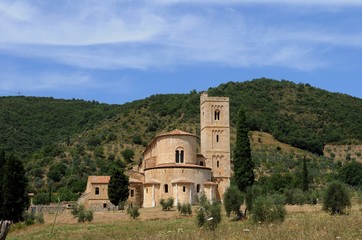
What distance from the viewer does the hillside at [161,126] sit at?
9112 cm

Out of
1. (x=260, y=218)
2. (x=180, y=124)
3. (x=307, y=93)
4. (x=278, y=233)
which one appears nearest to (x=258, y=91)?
(x=307, y=93)

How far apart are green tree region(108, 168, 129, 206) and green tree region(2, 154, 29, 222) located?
9077mm

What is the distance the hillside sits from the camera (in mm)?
91125

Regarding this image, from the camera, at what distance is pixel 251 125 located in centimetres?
10938

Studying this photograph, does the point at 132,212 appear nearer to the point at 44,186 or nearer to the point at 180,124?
the point at 44,186

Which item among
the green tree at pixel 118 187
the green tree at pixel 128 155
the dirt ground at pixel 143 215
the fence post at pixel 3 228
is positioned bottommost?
the dirt ground at pixel 143 215

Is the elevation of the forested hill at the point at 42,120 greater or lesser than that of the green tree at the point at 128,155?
greater

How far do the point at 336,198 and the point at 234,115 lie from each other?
Result: 7004cm

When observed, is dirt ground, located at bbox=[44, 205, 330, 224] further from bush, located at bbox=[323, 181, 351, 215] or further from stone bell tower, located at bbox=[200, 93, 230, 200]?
stone bell tower, located at bbox=[200, 93, 230, 200]

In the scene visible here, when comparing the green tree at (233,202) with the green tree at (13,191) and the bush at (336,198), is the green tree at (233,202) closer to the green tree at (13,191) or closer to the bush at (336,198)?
the bush at (336,198)

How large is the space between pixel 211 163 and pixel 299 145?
49928 millimetres

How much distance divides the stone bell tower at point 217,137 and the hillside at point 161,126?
81.6 feet

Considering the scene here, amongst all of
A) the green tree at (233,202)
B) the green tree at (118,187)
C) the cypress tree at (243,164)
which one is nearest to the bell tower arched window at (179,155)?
the green tree at (118,187)

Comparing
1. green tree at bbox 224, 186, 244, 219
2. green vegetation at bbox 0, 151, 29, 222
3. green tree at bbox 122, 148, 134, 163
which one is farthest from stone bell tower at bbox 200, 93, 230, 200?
green tree at bbox 122, 148, 134, 163
